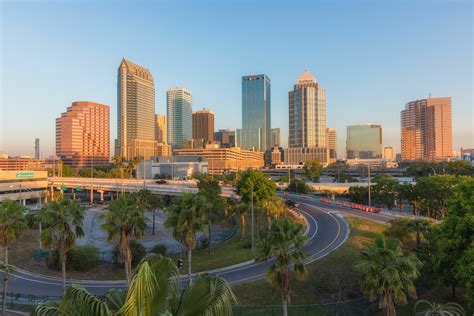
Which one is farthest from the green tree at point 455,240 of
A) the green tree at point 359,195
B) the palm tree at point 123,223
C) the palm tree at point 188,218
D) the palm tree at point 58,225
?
the green tree at point 359,195

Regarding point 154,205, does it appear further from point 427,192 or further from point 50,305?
point 50,305

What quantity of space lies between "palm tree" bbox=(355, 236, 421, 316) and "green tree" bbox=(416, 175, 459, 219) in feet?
172

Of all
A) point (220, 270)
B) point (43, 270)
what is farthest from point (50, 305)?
point (43, 270)

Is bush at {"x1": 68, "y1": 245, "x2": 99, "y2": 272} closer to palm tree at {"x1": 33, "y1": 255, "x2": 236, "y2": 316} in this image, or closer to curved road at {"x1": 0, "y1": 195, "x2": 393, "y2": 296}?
curved road at {"x1": 0, "y1": 195, "x2": 393, "y2": 296}

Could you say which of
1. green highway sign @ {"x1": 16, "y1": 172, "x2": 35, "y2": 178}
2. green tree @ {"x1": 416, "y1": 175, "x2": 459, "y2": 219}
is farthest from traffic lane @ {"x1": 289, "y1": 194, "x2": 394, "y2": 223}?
green highway sign @ {"x1": 16, "y1": 172, "x2": 35, "y2": 178}

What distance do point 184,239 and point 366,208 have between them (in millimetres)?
51540

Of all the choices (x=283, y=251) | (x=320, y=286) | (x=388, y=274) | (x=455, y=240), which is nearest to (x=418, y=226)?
(x=455, y=240)

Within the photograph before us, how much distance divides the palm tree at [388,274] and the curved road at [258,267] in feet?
31.8

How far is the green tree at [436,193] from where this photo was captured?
6450cm

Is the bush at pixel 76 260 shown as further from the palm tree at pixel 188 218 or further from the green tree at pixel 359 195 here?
the green tree at pixel 359 195

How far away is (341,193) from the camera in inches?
4077

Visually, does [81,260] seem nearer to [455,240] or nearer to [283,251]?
[283,251]

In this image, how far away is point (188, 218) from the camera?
1217 inches

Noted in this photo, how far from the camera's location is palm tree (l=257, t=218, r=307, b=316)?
2294cm
